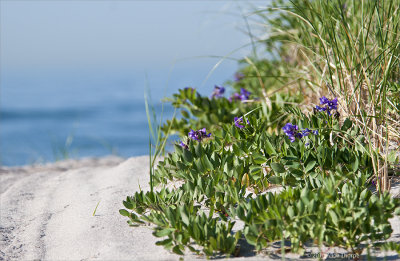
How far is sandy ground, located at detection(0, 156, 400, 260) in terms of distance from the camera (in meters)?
2.43

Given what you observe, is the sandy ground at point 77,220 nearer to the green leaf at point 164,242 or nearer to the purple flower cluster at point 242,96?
the green leaf at point 164,242

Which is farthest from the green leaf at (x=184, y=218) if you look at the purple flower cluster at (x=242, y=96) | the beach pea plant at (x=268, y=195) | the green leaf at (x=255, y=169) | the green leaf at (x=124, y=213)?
the purple flower cluster at (x=242, y=96)

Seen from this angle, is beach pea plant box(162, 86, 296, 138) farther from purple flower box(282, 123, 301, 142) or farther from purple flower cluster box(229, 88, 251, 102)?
purple flower box(282, 123, 301, 142)

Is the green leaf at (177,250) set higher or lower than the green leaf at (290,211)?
lower

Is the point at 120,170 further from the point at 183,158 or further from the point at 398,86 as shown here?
the point at 398,86

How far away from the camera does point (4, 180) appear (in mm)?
4492

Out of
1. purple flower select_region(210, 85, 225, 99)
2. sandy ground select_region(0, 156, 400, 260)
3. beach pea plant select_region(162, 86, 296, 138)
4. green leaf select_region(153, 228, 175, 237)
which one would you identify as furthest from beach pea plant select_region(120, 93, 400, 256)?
purple flower select_region(210, 85, 225, 99)

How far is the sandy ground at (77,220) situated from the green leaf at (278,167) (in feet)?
1.99

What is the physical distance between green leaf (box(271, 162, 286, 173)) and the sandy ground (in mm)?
605

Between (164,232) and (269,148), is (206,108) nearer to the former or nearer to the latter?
(269,148)

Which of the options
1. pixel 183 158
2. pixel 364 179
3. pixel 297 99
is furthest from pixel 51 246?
pixel 297 99

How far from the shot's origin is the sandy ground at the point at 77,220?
2.43 meters

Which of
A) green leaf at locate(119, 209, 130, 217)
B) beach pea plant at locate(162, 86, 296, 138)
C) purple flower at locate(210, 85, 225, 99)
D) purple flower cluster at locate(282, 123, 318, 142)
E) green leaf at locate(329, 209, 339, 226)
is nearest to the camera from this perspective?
green leaf at locate(329, 209, 339, 226)

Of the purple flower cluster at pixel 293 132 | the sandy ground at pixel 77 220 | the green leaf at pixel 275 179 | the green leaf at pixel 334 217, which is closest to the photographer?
the green leaf at pixel 334 217
